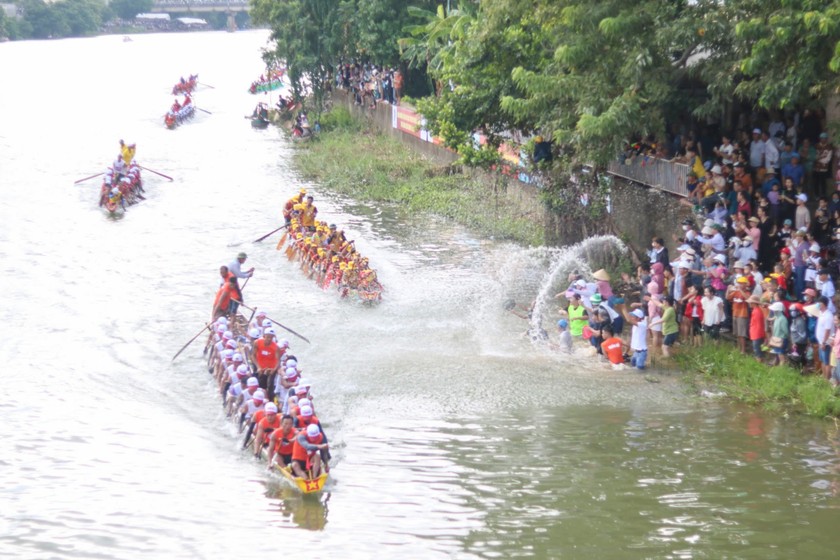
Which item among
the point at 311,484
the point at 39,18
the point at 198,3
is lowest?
the point at 311,484

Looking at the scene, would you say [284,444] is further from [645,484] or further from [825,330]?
[825,330]

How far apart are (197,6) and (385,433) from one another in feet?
465

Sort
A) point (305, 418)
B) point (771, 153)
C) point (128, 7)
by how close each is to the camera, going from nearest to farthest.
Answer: point (305, 418) < point (771, 153) < point (128, 7)

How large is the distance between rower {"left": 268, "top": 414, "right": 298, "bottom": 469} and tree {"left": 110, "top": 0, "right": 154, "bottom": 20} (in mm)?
138622

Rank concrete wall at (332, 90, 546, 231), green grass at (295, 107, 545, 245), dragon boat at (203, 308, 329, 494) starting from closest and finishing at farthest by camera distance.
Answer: dragon boat at (203, 308, 329, 494) → concrete wall at (332, 90, 546, 231) → green grass at (295, 107, 545, 245)

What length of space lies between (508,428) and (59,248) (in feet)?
54.5

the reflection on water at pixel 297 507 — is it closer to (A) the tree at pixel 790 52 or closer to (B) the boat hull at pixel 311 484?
(B) the boat hull at pixel 311 484

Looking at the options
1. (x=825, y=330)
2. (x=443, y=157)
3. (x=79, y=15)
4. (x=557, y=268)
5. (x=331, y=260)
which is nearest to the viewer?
(x=825, y=330)

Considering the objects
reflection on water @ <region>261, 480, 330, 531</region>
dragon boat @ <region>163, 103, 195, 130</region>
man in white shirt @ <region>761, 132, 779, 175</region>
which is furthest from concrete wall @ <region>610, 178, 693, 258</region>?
dragon boat @ <region>163, 103, 195, 130</region>

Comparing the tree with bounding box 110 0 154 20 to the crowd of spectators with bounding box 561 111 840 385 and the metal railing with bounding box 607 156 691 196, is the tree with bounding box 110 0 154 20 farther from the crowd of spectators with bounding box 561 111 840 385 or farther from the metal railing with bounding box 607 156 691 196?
the crowd of spectators with bounding box 561 111 840 385

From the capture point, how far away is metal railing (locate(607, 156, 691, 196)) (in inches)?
786

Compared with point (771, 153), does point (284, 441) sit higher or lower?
lower

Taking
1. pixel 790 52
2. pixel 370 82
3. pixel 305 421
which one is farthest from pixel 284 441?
pixel 370 82

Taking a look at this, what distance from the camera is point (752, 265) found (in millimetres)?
16453
